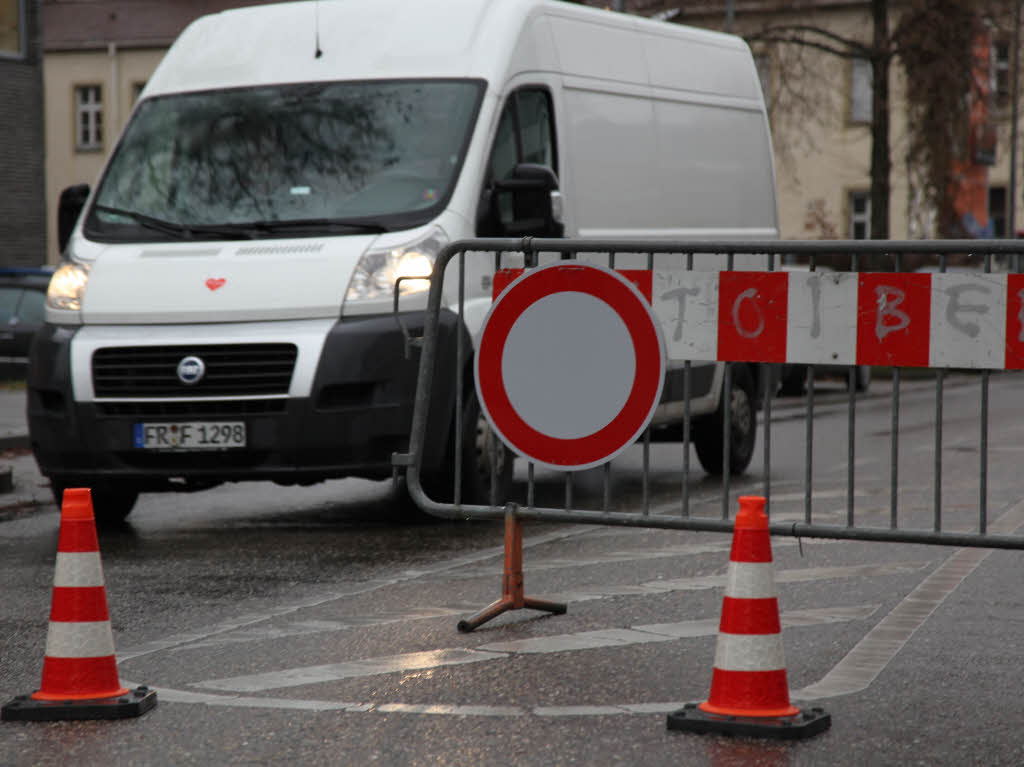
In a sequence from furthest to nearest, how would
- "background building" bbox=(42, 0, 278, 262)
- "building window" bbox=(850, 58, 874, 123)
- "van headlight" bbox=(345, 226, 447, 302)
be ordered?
"background building" bbox=(42, 0, 278, 262) → "building window" bbox=(850, 58, 874, 123) → "van headlight" bbox=(345, 226, 447, 302)

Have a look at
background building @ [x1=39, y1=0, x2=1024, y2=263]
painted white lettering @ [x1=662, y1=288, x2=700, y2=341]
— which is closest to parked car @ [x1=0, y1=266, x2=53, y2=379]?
painted white lettering @ [x1=662, y1=288, x2=700, y2=341]

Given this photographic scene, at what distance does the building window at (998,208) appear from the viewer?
54156 millimetres

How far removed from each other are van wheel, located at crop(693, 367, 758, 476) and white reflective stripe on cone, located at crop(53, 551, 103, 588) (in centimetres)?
704

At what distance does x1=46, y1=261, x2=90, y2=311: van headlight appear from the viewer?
9.33 m

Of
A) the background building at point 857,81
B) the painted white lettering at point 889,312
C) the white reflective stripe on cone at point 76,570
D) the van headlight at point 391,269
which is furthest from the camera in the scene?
the background building at point 857,81

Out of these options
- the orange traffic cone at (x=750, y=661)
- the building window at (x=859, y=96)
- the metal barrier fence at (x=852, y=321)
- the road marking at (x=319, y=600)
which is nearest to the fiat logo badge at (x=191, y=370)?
the road marking at (x=319, y=600)

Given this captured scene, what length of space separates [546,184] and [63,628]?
473 centimetres

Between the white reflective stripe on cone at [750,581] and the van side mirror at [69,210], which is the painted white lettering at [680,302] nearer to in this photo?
the white reflective stripe on cone at [750,581]

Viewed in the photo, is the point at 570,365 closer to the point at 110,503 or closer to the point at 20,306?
the point at 110,503

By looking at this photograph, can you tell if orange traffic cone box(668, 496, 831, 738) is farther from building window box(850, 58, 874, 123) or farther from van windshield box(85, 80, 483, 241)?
building window box(850, 58, 874, 123)

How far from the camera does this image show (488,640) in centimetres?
621

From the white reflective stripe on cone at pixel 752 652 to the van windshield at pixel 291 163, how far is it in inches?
187

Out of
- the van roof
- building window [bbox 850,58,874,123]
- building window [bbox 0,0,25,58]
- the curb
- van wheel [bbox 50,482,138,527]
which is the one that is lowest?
the curb

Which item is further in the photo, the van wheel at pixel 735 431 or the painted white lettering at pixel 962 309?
the van wheel at pixel 735 431
